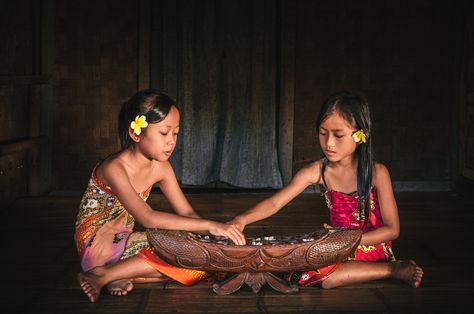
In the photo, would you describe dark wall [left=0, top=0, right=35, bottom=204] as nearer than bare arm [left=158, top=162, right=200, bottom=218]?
No

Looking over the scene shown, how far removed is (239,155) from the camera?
266 inches

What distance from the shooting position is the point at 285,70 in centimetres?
660

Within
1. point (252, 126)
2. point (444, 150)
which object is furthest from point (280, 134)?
point (444, 150)

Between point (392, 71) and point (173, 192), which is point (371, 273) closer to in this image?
point (173, 192)

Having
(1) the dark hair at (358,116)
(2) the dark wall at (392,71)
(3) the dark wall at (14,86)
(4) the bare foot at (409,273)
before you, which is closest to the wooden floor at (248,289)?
(4) the bare foot at (409,273)

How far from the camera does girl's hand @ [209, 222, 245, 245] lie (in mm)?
3373

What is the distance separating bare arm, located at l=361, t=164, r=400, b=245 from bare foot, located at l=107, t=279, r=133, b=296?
3.65ft

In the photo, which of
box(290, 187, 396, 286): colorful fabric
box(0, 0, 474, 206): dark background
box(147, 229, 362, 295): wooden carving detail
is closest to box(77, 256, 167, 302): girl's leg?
box(147, 229, 362, 295): wooden carving detail

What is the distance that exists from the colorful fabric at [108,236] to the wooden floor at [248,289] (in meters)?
0.14

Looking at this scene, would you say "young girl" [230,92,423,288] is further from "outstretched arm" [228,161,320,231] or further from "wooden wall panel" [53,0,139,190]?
"wooden wall panel" [53,0,139,190]

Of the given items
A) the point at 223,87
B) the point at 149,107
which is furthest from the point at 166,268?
the point at 223,87

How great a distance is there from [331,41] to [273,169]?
3.98 feet

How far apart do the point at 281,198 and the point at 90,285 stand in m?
1.02

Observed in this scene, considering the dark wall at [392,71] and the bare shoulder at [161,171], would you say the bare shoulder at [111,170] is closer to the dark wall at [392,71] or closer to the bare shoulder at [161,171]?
the bare shoulder at [161,171]
